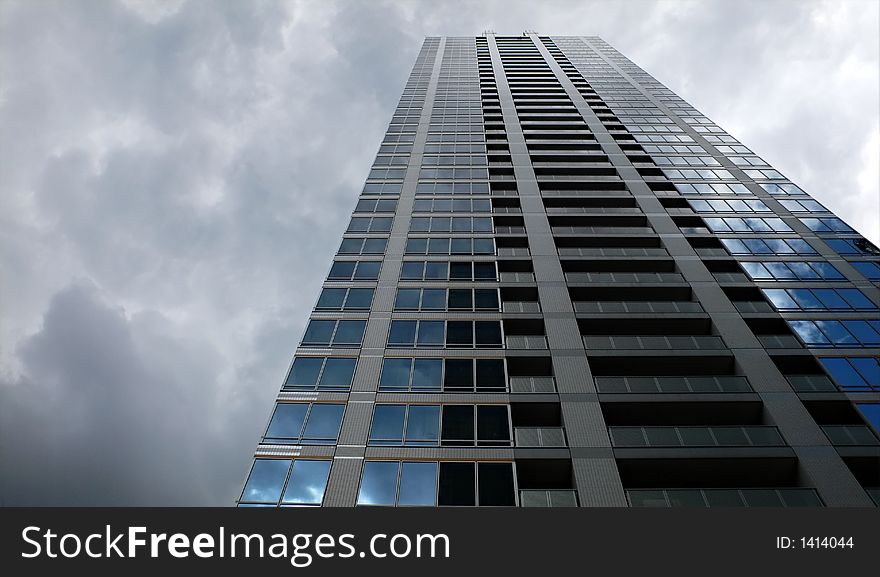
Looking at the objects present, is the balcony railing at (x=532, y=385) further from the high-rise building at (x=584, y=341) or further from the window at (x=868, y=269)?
the window at (x=868, y=269)

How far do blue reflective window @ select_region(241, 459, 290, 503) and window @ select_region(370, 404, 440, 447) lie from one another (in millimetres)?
3377

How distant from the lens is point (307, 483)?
17781 millimetres

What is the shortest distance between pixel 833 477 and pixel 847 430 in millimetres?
2864

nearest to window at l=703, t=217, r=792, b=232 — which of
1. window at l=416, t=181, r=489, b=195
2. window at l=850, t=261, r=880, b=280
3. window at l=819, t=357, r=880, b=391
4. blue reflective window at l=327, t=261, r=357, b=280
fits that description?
window at l=850, t=261, r=880, b=280

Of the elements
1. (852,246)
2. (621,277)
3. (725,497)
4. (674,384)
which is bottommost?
(725,497)

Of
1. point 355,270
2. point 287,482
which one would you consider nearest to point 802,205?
point 355,270

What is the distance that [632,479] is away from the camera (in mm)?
19391

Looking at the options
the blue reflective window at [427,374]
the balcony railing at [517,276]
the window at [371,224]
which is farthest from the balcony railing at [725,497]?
the window at [371,224]

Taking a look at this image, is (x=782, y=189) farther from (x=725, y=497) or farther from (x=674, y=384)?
(x=725, y=497)

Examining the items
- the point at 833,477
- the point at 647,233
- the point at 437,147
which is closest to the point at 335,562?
the point at 833,477

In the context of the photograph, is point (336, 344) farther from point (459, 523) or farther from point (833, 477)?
point (833, 477)

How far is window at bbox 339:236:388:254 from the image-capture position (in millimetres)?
30469

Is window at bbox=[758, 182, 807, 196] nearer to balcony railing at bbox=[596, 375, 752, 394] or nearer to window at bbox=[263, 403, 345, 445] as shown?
balcony railing at bbox=[596, 375, 752, 394]

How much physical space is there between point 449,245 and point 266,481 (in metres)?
17.5
